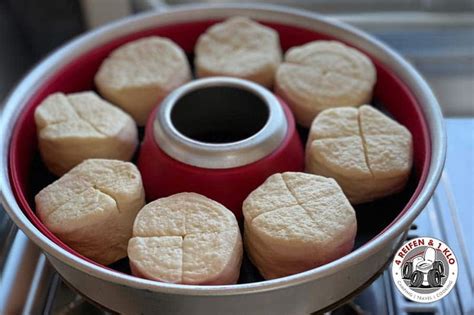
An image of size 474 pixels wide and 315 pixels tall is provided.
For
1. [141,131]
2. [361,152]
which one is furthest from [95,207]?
[361,152]

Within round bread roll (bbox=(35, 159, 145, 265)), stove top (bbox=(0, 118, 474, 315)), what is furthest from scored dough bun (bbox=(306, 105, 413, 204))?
round bread roll (bbox=(35, 159, 145, 265))

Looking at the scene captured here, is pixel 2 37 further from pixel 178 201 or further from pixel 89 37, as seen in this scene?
pixel 178 201

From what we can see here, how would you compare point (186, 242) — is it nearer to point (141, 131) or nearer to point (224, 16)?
point (141, 131)

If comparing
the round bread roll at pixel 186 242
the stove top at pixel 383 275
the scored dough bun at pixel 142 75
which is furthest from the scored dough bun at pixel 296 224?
the scored dough bun at pixel 142 75

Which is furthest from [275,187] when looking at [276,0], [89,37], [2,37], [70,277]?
[2,37]

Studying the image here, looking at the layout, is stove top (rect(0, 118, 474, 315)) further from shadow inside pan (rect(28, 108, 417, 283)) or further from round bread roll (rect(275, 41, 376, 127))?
round bread roll (rect(275, 41, 376, 127))

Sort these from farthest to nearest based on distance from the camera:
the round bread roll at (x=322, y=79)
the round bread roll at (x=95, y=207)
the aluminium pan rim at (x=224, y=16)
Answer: the round bread roll at (x=322, y=79)
the round bread roll at (x=95, y=207)
the aluminium pan rim at (x=224, y=16)

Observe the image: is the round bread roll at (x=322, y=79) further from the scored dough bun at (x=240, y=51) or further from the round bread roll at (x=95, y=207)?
the round bread roll at (x=95, y=207)
